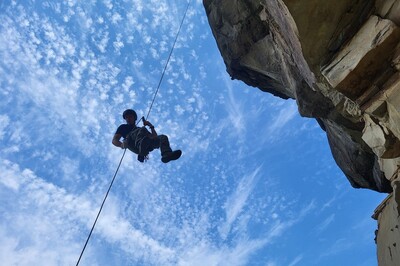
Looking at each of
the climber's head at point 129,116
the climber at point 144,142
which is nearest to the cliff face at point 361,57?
the climber at point 144,142

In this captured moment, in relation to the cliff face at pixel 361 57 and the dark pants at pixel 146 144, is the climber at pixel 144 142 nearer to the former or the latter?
the dark pants at pixel 146 144

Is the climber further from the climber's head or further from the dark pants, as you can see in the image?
the climber's head

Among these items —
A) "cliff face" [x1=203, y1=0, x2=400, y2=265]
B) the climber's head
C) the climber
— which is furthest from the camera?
the climber's head

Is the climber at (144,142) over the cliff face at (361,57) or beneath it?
over

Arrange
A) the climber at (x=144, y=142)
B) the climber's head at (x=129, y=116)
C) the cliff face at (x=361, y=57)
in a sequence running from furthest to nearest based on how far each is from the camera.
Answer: the climber's head at (x=129, y=116)
the climber at (x=144, y=142)
the cliff face at (x=361, y=57)

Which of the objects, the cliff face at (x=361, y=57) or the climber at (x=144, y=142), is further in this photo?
the climber at (x=144, y=142)

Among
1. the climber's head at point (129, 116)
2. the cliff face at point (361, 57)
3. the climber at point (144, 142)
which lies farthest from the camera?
the climber's head at point (129, 116)

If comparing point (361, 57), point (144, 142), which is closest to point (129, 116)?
point (144, 142)

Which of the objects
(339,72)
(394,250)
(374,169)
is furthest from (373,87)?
(374,169)

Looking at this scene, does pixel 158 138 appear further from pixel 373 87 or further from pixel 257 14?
pixel 373 87

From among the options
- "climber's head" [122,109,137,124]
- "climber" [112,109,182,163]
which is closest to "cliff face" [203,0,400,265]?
"climber" [112,109,182,163]

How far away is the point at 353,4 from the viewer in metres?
3.38

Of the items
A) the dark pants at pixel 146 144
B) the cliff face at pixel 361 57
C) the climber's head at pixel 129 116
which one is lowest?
the cliff face at pixel 361 57

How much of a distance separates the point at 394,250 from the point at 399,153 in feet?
4.65
